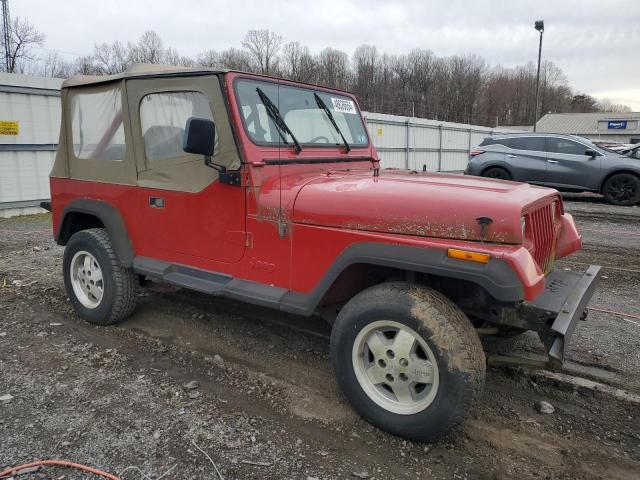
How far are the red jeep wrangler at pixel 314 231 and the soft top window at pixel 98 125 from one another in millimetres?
16

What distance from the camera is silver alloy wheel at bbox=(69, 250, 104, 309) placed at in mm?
4301

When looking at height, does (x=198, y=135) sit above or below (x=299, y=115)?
below

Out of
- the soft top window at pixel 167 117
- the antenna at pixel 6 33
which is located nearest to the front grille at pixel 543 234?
the soft top window at pixel 167 117

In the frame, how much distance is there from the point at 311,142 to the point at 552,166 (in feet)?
34.9

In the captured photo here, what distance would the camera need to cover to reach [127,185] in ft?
12.9

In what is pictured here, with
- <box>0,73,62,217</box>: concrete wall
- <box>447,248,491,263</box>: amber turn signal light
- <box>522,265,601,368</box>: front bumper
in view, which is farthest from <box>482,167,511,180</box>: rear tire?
<box>447,248,491,263</box>: amber turn signal light

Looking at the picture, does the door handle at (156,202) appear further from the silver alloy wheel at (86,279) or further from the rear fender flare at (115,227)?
the silver alloy wheel at (86,279)

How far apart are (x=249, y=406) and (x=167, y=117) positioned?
2.14 meters

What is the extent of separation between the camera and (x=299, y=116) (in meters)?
3.76

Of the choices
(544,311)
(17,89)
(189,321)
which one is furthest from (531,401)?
(17,89)

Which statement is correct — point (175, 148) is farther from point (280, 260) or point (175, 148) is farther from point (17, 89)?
point (17, 89)

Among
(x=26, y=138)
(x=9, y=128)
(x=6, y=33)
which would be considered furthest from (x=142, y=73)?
(x=6, y=33)

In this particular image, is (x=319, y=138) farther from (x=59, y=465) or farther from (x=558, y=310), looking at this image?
(x=59, y=465)

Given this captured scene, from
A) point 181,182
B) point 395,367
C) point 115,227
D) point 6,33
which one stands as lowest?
point 395,367
